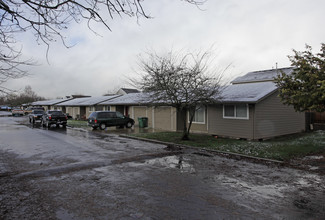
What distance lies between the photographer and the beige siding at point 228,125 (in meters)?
15.2

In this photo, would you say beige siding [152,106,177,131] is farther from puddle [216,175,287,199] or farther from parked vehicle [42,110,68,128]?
puddle [216,175,287,199]

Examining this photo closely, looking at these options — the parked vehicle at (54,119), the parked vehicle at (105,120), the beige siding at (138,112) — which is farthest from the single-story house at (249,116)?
the parked vehicle at (54,119)

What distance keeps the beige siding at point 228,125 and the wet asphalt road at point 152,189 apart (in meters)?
5.97

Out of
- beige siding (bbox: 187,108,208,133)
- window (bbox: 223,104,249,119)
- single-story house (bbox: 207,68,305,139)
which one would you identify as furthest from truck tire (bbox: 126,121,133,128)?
window (bbox: 223,104,249,119)

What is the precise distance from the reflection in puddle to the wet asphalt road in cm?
2

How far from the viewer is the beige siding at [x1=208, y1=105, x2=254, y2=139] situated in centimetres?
1520

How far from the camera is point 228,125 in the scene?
1639 centimetres

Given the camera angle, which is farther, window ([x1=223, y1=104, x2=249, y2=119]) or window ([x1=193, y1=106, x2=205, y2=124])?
window ([x1=193, y1=106, x2=205, y2=124])

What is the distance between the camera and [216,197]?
5523 mm

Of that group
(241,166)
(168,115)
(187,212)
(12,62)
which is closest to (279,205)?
(187,212)

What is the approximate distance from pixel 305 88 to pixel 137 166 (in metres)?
8.19

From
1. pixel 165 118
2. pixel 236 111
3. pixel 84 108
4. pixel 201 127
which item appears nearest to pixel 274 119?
pixel 236 111

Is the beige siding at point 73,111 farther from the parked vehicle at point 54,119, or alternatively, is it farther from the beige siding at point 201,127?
the beige siding at point 201,127

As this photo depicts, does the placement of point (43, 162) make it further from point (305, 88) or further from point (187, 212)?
point (305, 88)
